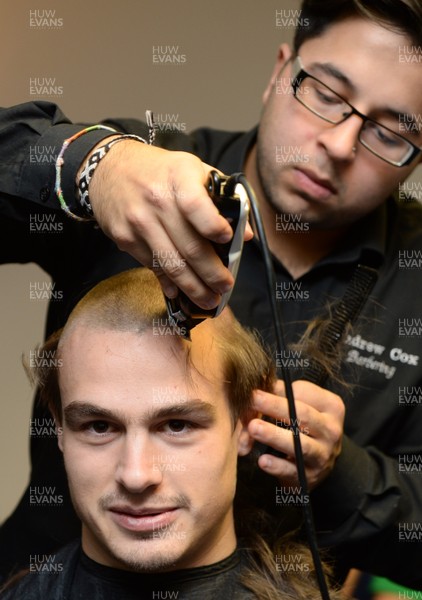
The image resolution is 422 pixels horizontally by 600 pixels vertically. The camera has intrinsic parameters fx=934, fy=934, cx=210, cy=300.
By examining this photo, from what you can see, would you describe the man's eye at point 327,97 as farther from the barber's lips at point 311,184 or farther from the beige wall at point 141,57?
the beige wall at point 141,57

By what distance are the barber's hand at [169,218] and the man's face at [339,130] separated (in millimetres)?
563

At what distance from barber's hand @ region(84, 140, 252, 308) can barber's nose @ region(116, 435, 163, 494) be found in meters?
0.28

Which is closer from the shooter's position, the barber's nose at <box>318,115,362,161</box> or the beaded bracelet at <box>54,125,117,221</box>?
the beaded bracelet at <box>54,125,117,221</box>

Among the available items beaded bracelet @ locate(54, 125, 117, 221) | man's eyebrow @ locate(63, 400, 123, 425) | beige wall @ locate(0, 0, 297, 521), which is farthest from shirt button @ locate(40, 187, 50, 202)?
beige wall @ locate(0, 0, 297, 521)

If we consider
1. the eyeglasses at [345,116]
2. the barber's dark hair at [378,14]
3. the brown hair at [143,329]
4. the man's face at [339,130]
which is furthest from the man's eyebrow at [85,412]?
the barber's dark hair at [378,14]

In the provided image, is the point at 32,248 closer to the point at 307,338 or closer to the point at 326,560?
the point at 307,338

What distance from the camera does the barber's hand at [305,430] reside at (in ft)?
5.09

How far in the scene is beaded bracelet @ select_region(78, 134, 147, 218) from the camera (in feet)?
4.50

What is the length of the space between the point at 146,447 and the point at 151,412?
0.05 meters

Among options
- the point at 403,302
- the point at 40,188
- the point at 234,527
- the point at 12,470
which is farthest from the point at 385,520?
the point at 12,470

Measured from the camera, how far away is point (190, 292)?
126 cm

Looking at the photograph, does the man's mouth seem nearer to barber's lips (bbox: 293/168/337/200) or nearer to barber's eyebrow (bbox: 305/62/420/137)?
barber's lips (bbox: 293/168/337/200)

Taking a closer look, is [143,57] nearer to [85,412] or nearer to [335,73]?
[335,73]

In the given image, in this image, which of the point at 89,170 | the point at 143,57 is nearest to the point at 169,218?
the point at 89,170
